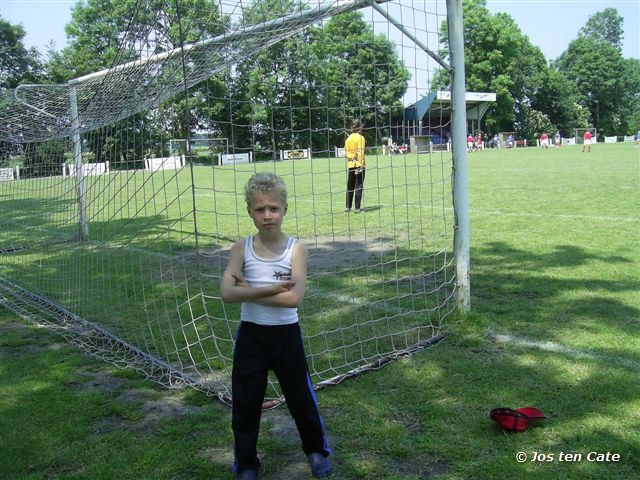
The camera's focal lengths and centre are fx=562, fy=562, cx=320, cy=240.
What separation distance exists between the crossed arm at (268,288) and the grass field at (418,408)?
33.0 inches

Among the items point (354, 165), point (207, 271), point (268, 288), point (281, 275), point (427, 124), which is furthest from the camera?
point (354, 165)

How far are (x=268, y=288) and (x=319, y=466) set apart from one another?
86 cm

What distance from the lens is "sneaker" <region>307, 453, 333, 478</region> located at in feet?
8.43

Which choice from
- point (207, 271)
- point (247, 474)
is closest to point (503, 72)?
point (207, 271)

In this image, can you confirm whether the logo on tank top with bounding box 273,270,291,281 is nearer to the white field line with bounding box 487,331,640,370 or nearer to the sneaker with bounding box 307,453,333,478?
the sneaker with bounding box 307,453,333,478

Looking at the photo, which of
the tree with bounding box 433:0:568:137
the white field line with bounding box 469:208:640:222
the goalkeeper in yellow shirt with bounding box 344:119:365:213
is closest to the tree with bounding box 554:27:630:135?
the tree with bounding box 433:0:568:137

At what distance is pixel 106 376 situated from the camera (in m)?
3.90

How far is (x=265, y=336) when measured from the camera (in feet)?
8.44

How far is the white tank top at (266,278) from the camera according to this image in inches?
101

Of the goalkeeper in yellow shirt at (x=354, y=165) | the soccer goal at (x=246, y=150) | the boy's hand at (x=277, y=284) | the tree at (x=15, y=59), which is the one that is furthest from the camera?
the tree at (x=15, y=59)

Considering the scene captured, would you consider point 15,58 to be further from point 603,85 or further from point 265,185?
point 603,85

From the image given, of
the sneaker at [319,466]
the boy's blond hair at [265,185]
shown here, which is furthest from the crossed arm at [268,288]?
the sneaker at [319,466]

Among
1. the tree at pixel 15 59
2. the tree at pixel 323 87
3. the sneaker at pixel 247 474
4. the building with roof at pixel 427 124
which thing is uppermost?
the tree at pixel 15 59

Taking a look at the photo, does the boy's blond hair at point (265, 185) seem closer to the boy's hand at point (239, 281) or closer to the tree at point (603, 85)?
the boy's hand at point (239, 281)
